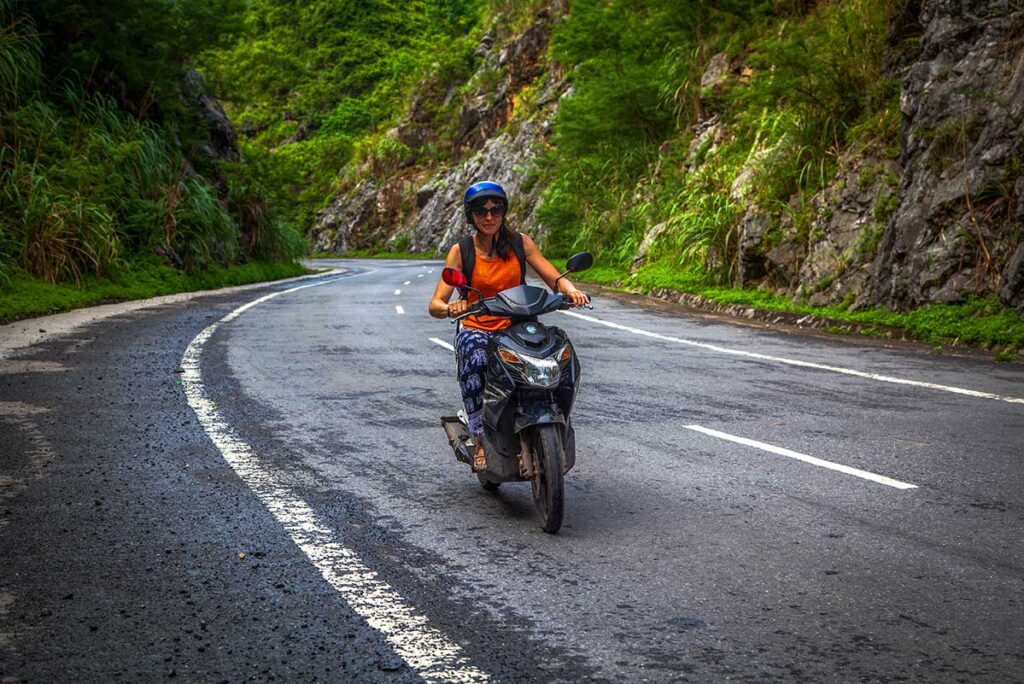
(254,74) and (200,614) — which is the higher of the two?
(254,74)

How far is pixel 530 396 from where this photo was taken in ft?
17.5

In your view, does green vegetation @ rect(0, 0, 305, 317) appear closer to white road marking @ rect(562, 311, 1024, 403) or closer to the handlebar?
white road marking @ rect(562, 311, 1024, 403)

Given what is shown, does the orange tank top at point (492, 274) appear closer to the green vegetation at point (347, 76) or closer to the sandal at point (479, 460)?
the sandal at point (479, 460)

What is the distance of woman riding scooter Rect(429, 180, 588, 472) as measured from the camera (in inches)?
224

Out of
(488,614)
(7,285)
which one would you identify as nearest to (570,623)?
(488,614)

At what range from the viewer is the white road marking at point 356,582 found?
3.57 metres

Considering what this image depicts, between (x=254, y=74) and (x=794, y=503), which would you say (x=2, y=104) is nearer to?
(x=794, y=503)

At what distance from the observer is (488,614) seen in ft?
13.2

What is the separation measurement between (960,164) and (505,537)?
12.5 metres

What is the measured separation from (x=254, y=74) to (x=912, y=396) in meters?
63.6

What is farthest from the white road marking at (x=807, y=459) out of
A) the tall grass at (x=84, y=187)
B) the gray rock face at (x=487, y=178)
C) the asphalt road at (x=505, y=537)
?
the gray rock face at (x=487, y=178)

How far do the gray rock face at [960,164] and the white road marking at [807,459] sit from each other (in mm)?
7425

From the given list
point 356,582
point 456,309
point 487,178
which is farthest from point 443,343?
point 487,178

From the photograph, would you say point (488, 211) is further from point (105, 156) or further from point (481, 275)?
point (105, 156)
